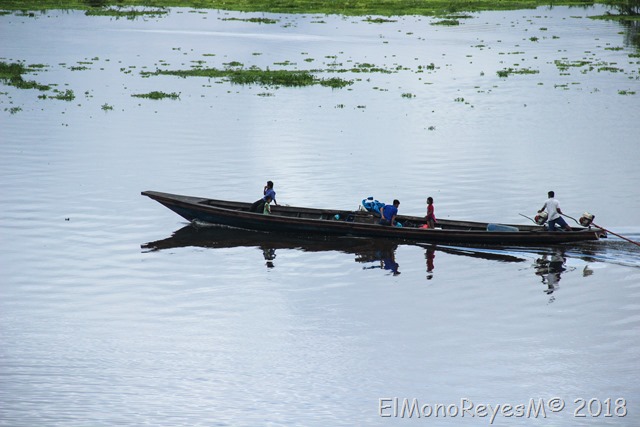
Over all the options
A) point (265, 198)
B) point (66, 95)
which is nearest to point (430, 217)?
point (265, 198)

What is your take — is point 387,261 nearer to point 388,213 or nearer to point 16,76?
point 388,213

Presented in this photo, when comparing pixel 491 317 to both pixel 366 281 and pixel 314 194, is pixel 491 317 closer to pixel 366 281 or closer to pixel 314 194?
pixel 366 281

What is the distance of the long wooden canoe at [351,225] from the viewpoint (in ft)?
103

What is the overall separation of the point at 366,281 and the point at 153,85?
4721 centimetres

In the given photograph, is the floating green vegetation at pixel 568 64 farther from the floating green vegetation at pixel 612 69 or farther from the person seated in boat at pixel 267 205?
the person seated in boat at pixel 267 205

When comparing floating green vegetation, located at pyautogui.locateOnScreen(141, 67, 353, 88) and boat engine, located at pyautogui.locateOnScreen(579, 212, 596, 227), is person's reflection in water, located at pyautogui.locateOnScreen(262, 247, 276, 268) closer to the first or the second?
boat engine, located at pyautogui.locateOnScreen(579, 212, 596, 227)

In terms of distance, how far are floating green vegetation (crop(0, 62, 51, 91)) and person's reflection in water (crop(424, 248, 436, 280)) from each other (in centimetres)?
4488

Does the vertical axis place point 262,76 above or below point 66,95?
above

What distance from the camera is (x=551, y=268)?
29.7 metres

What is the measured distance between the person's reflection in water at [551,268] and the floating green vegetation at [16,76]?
157 feet

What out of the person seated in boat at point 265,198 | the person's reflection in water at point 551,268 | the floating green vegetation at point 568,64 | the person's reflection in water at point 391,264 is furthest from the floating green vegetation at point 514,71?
the person's reflection in water at point 391,264

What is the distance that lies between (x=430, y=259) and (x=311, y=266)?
4094 mm

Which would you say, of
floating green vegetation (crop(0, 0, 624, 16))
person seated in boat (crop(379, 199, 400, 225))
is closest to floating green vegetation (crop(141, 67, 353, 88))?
person seated in boat (crop(379, 199, 400, 225))

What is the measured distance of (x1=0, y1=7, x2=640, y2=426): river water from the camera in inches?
811
